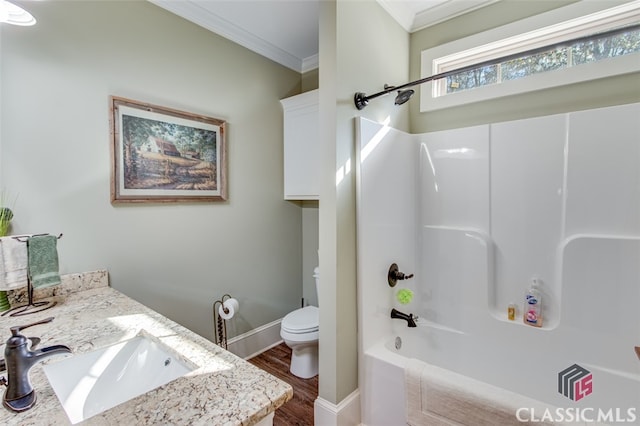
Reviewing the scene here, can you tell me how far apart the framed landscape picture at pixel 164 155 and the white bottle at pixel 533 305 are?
223cm

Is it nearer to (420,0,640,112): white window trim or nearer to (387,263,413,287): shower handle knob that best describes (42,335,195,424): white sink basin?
(387,263,413,287): shower handle knob

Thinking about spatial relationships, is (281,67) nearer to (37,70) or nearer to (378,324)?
(37,70)

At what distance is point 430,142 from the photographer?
7.34ft

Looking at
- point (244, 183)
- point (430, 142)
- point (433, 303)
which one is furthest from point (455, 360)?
point (244, 183)

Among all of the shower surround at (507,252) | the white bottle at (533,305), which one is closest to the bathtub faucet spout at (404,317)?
the shower surround at (507,252)

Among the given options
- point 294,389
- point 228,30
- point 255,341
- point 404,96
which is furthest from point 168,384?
point 228,30

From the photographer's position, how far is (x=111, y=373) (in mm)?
1062

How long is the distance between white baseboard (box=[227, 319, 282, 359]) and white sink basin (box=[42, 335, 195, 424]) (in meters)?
1.44

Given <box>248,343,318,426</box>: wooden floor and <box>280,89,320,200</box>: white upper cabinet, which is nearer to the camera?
<box>248,343,318,426</box>: wooden floor

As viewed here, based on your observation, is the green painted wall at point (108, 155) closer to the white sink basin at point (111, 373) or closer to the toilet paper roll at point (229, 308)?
the toilet paper roll at point (229, 308)

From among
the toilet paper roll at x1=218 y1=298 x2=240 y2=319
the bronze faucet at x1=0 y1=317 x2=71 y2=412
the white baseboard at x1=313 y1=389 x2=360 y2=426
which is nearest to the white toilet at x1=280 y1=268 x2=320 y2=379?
the toilet paper roll at x1=218 y1=298 x2=240 y2=319

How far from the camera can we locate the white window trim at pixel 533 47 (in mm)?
1685

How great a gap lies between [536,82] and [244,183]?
2189mm

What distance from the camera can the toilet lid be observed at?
2.21 meters
